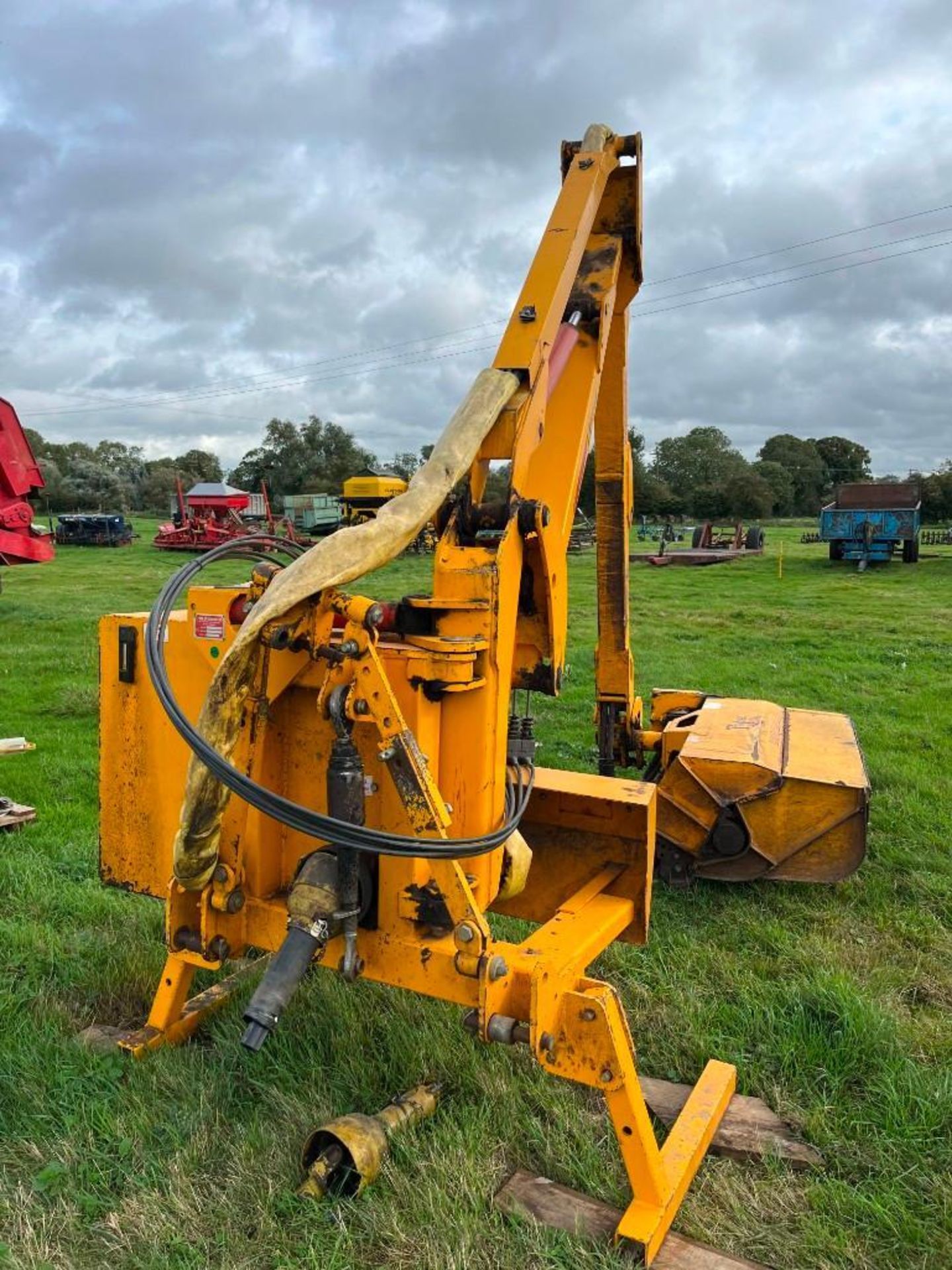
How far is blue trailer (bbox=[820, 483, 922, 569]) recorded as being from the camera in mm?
23781

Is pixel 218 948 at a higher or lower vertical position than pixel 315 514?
lower

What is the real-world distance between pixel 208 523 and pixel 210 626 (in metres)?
30.5

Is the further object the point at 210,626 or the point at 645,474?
the point at 645,474

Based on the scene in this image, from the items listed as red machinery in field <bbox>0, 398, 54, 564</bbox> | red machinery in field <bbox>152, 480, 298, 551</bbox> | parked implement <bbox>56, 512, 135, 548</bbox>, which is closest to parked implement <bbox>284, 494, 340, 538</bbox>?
red machinery in field <bbox>152, 480, 298, 551</bbox>

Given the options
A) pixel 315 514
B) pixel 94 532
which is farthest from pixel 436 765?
pixel 94 532

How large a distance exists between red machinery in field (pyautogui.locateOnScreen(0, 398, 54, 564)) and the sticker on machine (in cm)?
953

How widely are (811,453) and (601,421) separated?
77.3m

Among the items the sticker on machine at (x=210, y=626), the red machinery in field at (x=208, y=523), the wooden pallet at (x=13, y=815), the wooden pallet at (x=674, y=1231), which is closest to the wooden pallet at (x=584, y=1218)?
the wooden pallet at (x=674, y=1231)

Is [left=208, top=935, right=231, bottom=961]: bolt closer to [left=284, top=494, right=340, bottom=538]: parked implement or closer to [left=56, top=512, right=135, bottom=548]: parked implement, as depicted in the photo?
[left=284, top=494, right=340, bottom=538]: parked implement

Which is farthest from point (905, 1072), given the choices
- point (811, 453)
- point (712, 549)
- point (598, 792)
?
point (811, 453)

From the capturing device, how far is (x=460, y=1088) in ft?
9.68

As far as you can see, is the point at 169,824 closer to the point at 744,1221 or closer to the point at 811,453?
the point at 744,1221

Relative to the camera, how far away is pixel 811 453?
75.8m

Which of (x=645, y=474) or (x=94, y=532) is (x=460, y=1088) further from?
(x=645, y=474)
